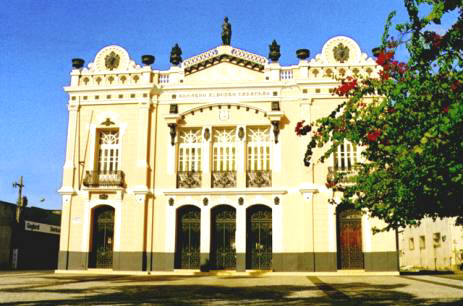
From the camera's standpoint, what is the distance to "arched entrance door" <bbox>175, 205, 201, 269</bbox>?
23250 millimetres

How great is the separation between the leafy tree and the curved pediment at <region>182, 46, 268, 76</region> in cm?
1563

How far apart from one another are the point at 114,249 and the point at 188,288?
9.13 m

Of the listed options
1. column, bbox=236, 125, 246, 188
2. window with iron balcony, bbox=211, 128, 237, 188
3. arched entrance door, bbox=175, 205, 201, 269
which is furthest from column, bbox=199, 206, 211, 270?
column, bbox=236, 125, 246, 188

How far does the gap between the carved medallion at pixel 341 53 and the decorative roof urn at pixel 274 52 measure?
2.54 meters

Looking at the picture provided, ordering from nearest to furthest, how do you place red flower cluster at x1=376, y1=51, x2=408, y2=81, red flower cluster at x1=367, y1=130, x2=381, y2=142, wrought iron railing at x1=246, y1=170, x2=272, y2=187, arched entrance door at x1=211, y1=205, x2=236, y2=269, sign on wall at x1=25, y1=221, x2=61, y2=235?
1. red flower cluster at x1=367, y1=130, x2=381, y2=142
2. red flower cluster at x1=376, y1=51, x2=408, y2=81
3. arched entrance door at x1=211, y1=205, x2=236, y2=269
4. wrought iron railing at x1=246, y1=170, x2=272, y2=187
5. sign on wall at x1=25, y1=221, x2=61, y2=235

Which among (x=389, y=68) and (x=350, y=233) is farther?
(x=350, y=233)

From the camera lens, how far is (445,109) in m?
6.84

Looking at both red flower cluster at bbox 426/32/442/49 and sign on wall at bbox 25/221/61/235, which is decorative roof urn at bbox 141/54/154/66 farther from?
red flower cluster at bbox 426/32/442/49

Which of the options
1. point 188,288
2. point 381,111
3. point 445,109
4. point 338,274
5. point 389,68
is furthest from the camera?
point 338,274

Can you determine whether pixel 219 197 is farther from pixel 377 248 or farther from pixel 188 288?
pixel 188 288

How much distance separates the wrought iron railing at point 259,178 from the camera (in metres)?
23.1

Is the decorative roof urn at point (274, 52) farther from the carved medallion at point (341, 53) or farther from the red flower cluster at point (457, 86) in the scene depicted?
the red flower cluster at point (457, 86)

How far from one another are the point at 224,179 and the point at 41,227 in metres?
15.0

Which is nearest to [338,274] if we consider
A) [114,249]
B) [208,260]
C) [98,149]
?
[208,260]
